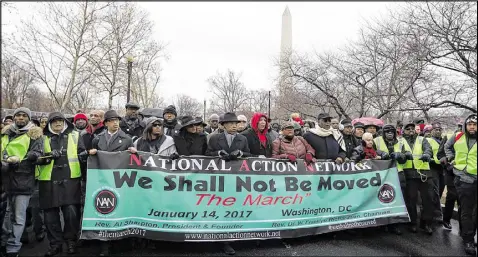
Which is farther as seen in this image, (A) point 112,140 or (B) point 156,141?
(B) point 156,141

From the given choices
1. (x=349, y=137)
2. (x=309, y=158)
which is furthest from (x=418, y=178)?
(x=309, y=158)

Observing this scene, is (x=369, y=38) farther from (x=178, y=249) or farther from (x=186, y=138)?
(x=178, y=249)

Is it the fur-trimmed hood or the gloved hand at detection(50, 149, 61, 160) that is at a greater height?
the fur-trimmed hood

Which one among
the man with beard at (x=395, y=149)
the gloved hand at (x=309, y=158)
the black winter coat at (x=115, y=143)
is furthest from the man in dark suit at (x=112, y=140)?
the man with beard at (x=395, y=149)

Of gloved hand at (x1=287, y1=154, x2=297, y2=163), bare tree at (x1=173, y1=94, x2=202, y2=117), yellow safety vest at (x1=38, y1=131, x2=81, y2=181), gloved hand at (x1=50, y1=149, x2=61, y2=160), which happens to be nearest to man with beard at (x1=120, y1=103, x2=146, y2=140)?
yellow safety vest at (x1=38, y1=131, x2=81, y2=181)

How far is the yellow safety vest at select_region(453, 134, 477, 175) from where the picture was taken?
427 cm

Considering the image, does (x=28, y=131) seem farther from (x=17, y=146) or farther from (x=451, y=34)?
(x=451, y=34)

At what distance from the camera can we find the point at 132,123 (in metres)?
6.18

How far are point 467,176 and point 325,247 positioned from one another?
213 centimetres

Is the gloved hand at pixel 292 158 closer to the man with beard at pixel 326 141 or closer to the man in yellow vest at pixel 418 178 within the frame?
the man with beard at pixel 326 141

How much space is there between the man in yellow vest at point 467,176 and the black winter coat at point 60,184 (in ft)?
16.7

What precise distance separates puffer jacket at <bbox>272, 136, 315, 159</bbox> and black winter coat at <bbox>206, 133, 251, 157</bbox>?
0.45m

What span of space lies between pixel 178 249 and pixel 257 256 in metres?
1.06

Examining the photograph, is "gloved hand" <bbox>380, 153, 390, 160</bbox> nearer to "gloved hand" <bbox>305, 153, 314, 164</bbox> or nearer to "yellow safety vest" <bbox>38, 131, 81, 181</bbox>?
"gloved hand" <bbox>305, 153, 314, 164</bbox>
